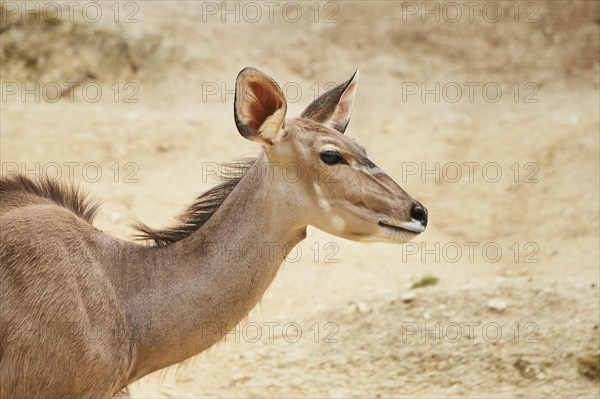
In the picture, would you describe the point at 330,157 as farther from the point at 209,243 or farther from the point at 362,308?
the point at 362,308

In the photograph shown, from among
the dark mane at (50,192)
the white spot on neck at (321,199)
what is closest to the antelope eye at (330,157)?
the white spot on neck at (321,199)

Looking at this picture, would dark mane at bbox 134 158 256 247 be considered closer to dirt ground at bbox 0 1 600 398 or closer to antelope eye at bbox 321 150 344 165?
antelope eye at bbox 321 150 344 165

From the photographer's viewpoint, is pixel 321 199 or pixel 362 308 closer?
pixel 321 199

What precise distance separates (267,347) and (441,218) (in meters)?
6.18

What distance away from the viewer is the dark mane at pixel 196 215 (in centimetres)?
747

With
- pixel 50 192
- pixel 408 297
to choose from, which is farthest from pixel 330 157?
pixel 408 297

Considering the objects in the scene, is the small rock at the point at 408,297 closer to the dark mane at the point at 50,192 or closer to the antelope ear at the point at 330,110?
the antelope ear at the point at 330,110

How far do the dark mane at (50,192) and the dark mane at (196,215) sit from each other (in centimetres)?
53

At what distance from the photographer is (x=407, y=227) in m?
7.02

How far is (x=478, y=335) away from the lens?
34.2 feet

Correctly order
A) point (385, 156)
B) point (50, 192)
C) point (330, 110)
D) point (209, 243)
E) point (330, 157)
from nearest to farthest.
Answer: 1. point (330, 157)
2. point (209, 243)
3. point (50, 192)
4. point (330, 110)
5. point (385, 156)

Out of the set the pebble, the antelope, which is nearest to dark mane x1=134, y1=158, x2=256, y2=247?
the antelope

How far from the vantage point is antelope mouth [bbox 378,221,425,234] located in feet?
23.0

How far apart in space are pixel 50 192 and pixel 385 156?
34.8 ft
